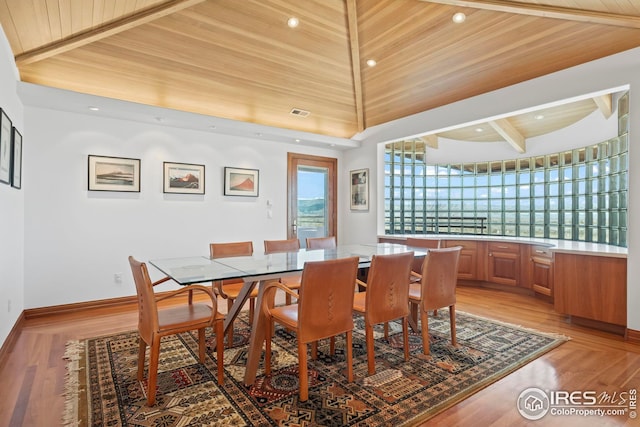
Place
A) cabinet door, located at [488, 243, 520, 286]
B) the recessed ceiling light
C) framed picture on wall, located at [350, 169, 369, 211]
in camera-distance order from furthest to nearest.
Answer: framed picture on wall, located at [350, 169, 369, 211] → cabinet door, located at [488, 243, 520, 286] → the recessed ceiling light

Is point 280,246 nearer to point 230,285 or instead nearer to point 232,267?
point 230,285

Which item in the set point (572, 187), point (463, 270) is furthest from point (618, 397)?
point (572, 187)

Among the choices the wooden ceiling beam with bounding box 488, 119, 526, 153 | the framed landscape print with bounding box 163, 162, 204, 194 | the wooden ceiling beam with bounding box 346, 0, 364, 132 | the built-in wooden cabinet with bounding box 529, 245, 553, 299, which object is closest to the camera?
the wooden ceiling beam with bounding box 346, 0, 364, 132

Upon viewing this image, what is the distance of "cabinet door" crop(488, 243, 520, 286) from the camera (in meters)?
4.94

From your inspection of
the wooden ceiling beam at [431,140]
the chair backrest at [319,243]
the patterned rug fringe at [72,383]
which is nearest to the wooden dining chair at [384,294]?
the chair backrest at [319,243]

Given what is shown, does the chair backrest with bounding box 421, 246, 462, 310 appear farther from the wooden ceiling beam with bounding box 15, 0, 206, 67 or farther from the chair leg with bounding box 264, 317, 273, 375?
the wooden ceiling beam with bounding box 15, 0, 206, 67

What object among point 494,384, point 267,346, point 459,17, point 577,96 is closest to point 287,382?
point 267,346

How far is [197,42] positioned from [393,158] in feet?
12.8

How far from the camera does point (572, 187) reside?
5.00m

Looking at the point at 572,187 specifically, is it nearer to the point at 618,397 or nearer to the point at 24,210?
the point at 618,397

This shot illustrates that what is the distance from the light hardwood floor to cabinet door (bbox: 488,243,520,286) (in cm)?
93

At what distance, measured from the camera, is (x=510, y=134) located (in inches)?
215

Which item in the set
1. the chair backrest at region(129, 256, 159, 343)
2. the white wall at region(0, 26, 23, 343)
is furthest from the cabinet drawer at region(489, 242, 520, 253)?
the white wall at region(0, 26, 23, 343)

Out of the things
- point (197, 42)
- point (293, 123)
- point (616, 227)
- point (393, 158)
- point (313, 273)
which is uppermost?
point (197, 42)
